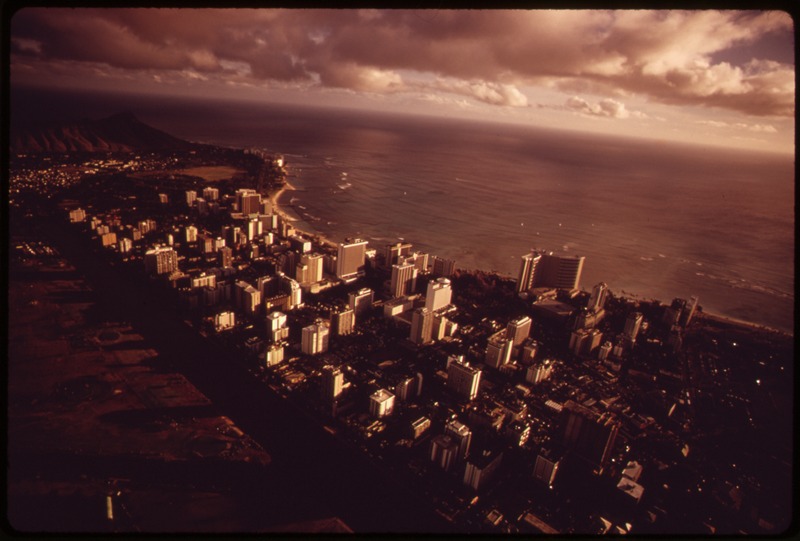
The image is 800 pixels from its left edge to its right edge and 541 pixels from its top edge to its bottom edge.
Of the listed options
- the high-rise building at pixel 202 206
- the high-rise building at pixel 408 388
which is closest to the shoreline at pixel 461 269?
the high-rise building at pixel 202 206

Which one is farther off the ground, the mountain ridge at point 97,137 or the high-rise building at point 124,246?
the mountain ridge at point 97,137

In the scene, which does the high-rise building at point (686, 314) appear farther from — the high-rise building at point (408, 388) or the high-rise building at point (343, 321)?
the high-rise building at point (343, 321)

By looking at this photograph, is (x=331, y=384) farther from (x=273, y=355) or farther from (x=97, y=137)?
(x=97, y=137)

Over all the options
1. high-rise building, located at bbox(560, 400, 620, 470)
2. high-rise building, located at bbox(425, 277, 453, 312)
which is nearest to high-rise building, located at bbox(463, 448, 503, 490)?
high-rise building, located at bbox(560, 400, 620, 470)

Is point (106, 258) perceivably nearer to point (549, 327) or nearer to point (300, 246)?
point (300, 246)

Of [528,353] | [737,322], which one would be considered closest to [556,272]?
[528,353]

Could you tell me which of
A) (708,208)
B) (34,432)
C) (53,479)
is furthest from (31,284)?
(708,208)

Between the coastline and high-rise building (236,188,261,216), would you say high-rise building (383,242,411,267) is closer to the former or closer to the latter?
high-rise building (236,188,261,216)
